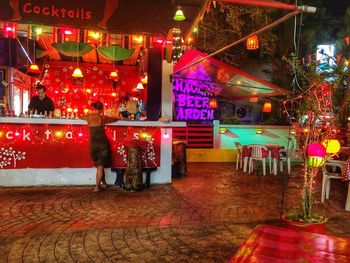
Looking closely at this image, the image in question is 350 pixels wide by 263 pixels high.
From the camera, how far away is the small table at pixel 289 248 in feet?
8.90

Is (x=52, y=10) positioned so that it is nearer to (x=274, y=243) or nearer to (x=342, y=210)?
(x=274, y=243)

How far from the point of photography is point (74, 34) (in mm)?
9359

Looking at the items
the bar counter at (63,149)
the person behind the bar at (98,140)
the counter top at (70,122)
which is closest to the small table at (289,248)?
the person behind the bar at (98,140)

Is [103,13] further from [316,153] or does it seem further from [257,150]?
[257,150]

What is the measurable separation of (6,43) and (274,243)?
11795 millimetres

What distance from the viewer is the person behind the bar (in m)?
8.21

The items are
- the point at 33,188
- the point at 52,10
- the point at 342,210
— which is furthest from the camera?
the point at 33,188

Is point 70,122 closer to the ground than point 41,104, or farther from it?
closer to the ground

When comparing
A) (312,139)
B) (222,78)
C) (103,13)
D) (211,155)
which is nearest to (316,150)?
(312,139)

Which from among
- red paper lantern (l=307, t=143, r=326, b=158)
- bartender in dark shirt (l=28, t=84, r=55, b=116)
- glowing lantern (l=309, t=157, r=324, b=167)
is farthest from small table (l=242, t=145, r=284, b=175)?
red paper lantern (l=307, t=143, r=326, b=158)

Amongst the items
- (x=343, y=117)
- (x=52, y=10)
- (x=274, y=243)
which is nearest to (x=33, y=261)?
(x=274, y=243)

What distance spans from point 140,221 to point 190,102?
34.5 feet

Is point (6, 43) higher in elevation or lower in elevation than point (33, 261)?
higher

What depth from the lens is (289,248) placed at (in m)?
2.92
